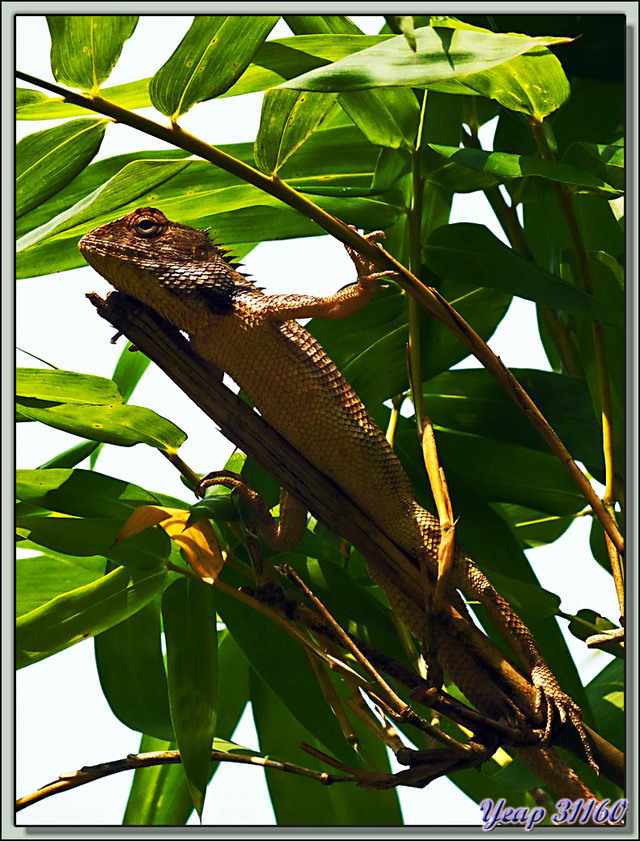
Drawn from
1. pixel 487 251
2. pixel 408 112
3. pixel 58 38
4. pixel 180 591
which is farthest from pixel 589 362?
pixel 58 38

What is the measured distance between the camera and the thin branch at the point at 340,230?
2.51ft

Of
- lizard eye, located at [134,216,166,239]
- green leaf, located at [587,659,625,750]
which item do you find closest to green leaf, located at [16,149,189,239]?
lizard eye, located at [134,216,166,239]

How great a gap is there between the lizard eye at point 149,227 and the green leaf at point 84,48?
0.14m

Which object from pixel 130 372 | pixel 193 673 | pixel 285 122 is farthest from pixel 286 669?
pixel 285 122

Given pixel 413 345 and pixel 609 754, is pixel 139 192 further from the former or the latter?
pixel 609 754

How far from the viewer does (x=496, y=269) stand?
3.20ft

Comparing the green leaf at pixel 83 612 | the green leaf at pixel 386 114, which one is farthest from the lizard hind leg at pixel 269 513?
the green leaf at pixel 386 114

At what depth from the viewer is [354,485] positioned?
886 mm

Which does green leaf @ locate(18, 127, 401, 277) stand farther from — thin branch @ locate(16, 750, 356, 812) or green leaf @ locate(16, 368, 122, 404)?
thin branch @ locate(16, 750, 356, 812)

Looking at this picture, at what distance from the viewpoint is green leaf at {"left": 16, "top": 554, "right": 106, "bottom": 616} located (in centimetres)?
99

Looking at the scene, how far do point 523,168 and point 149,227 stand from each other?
39cm

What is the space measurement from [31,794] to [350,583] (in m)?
0.41

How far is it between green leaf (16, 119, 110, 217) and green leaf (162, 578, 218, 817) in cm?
44

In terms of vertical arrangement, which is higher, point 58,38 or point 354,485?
point 58,38
